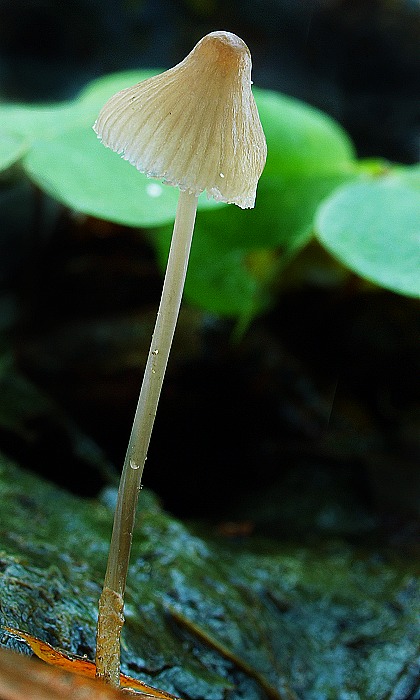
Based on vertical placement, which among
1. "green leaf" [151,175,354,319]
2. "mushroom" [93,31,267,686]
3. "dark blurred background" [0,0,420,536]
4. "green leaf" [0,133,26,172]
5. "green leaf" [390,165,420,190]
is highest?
"mushroom" [93,31,267,686]

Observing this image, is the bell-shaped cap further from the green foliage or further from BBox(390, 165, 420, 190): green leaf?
BBox(390, 165, 420, 190): green leaf

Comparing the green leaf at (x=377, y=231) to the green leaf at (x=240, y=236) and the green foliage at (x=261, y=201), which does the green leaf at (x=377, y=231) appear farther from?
the green leaf at (x=240, y=236)

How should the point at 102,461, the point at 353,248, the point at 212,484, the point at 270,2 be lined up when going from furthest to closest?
the point at 270,2 < the point at 212,484 < the point at 102,461 < the point at 353,248

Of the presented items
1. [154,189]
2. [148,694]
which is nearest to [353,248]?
[154,189]

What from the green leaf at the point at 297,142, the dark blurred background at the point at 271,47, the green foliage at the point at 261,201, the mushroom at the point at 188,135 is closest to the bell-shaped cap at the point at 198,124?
Result: the mushroom at the point at 188,135

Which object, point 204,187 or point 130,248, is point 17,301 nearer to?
point 130,248

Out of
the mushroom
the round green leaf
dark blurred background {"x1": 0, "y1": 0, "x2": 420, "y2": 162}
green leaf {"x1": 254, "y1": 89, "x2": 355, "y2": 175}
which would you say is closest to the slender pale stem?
the mushroom

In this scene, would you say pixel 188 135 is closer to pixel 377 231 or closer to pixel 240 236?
pixel 377 231

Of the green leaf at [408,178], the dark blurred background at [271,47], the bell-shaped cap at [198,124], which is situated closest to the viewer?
the bell-shaped cap at [198,124]

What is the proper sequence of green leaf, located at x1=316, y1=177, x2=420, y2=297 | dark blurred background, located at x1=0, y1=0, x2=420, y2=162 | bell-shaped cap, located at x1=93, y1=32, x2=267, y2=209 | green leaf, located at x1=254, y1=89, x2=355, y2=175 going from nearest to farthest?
bell-shaped cap, located at x1=93, y1=32, x2=267, y2=209
green leaf, located at x1=316, y1=177, x2=420, y2=297
green leaf, located at x1=254, y1=89, x2=355, y2=175
dark blurred background, located at x1=0, y1=0, x2=420, y2=162
